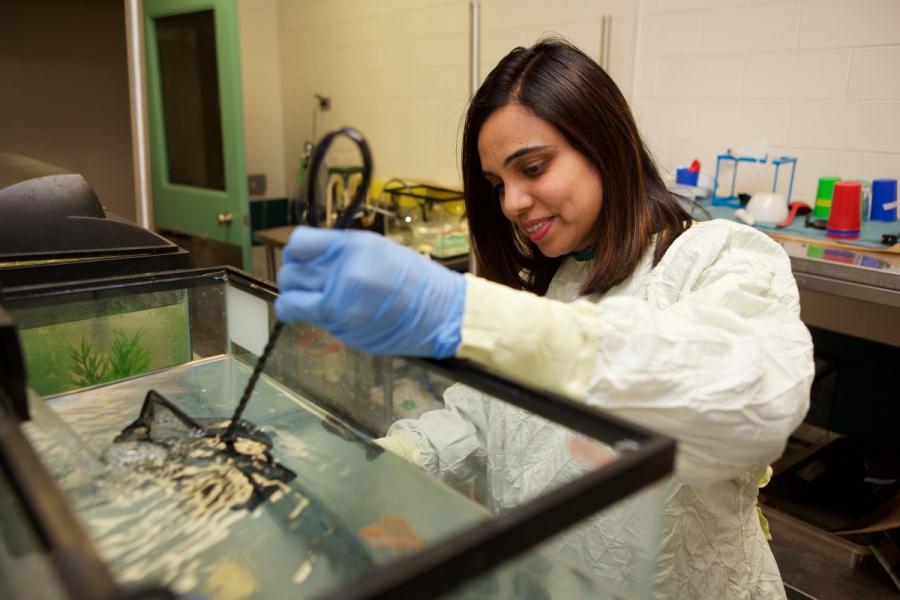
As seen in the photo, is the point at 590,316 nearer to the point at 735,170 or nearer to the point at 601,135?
the point at 601,135

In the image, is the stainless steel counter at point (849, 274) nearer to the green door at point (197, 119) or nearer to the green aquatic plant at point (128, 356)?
the green aquatic plant at point (128, 356)

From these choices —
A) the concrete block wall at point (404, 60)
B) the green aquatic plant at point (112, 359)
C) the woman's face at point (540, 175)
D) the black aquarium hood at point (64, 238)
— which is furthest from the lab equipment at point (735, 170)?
the green aquatic plant at point (112, 359)

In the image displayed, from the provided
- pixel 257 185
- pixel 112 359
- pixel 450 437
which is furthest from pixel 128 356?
pixel 257 185

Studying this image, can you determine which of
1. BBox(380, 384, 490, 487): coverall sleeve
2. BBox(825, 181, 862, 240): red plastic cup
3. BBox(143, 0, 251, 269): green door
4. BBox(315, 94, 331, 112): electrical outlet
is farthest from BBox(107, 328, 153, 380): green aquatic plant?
BBox(315, 94, 331, 112): electrical outlet

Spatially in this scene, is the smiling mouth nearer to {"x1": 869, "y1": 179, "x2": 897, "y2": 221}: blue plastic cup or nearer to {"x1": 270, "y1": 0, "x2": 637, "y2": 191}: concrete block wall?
{"x1": 869, "y1": 179, "x2": 897, "y2": 221}: blue plastic cup

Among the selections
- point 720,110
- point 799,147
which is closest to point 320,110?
point 720,110

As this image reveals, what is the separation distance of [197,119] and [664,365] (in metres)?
2.92

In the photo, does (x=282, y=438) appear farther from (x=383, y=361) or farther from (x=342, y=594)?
→ (x=342, y=594)

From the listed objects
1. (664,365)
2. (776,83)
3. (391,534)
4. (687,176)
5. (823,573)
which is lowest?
(823,573)

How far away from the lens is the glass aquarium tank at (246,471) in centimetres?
40

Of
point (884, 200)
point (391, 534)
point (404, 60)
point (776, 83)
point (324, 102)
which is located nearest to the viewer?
point (391, 534)

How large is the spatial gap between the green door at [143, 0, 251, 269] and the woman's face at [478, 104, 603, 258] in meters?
1.98

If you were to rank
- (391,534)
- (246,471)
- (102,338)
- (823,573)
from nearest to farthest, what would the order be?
(391,534) → (246,471) → (102,338) → (823,573)

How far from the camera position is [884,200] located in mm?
1914
